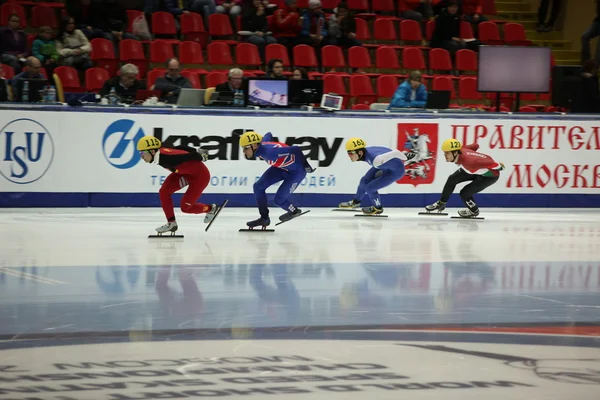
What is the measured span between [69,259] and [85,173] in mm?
4711

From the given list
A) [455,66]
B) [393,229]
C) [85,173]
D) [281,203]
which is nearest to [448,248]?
[393,229]

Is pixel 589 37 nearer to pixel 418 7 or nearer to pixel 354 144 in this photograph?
pixel 418 7

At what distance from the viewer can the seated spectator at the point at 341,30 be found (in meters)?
19.4

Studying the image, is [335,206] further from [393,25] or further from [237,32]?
[393,25]

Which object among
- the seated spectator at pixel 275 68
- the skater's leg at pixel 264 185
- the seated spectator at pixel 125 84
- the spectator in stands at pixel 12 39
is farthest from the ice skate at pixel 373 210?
the spectator in stands at pixel 12 39

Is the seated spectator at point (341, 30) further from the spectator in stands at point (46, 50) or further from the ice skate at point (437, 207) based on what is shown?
the ice skate at point (437, 207)

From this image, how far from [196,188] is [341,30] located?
860 cm

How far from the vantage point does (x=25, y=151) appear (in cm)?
1380

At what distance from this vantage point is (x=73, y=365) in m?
5.41

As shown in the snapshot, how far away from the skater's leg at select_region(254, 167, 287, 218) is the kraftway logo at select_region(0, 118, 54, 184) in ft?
11.5

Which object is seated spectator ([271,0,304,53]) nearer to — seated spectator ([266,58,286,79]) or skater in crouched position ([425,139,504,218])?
seated spectator ([266,58,286,79])

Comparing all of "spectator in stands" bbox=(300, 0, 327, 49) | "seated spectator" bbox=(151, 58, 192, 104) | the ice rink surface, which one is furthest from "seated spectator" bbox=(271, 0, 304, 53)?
the ice rink surface

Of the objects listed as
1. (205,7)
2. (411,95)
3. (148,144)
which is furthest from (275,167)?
(205,7)

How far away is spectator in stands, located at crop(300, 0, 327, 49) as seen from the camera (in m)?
19.0
